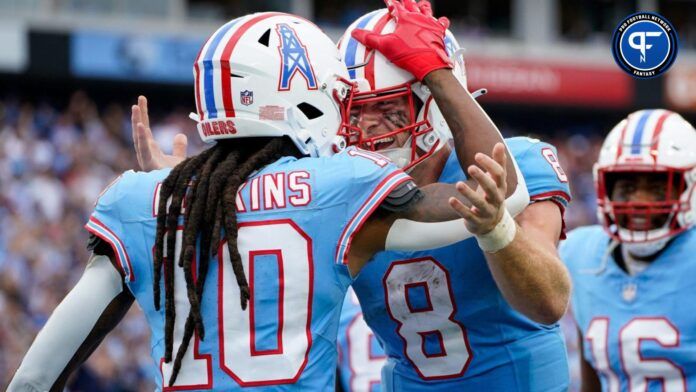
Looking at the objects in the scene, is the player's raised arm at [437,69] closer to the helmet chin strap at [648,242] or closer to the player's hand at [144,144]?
the player's hand at [144,144]

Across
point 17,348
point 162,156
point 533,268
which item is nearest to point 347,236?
point 533,268

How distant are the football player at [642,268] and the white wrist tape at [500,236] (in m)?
1.79

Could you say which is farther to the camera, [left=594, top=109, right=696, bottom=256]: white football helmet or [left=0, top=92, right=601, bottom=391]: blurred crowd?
[left=0, top=92, right=601, bottom=391]: blurred crowd

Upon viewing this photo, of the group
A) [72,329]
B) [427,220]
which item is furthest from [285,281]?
[72,329]

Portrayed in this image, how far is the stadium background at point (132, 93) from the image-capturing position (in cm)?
1050

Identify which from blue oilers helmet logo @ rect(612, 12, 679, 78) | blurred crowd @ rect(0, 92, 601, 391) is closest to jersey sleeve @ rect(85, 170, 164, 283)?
blue oilers helmet logo @ rect(612, 12, 679, 78)

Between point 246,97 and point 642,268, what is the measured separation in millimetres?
2361

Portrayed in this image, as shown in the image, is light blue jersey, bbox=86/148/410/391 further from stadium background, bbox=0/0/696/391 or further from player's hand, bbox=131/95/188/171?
stadium background, bbox=0/0/696/391

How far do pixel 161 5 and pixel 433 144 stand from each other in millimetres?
15475

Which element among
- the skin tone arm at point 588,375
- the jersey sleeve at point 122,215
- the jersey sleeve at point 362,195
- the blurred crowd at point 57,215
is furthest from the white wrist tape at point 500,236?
the blurred crowd at point 57,215

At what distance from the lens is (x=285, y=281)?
106 inches

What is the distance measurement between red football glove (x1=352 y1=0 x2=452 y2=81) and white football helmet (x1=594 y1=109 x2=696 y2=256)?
1.61 meters

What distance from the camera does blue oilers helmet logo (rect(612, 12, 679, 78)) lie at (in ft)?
14.9

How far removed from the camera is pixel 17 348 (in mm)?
9094
